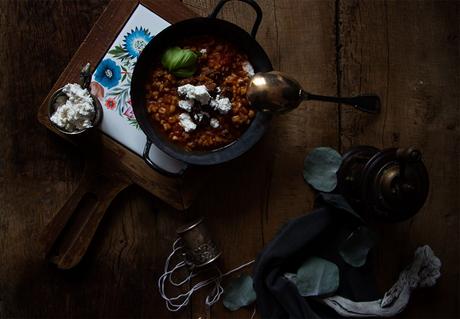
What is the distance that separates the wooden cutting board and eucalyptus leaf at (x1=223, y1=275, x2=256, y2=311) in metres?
0.26

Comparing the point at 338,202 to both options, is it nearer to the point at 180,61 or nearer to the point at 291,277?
the point at 291,277

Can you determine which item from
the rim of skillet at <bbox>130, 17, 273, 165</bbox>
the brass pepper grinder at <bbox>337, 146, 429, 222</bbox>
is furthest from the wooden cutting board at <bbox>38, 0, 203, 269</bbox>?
the brass pepper grinder at <bbox>337, 146, 429, 222</bbox>

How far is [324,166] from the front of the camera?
151 centimetres

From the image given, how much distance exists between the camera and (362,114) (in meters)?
1.54

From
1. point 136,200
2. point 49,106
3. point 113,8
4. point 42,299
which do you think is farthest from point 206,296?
point 113,8

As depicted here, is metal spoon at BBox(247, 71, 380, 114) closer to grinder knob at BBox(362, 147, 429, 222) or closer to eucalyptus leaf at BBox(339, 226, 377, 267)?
grinder knob at BBox(362, 147, 429, 222)

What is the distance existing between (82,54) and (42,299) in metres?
0.68

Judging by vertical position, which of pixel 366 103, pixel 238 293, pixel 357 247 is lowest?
pixel 238 293

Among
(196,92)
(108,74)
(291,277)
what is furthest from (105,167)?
(291,277)

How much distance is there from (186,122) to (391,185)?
51 cm

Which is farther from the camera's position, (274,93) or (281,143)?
(281,143)

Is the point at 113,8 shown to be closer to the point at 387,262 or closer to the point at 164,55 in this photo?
the point at 164,55

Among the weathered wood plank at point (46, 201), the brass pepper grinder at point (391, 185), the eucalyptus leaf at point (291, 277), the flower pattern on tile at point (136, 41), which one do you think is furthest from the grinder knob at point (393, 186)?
the flower pattern on tile at point (136, 41)

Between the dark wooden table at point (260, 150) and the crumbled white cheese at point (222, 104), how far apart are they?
0.21 meters
